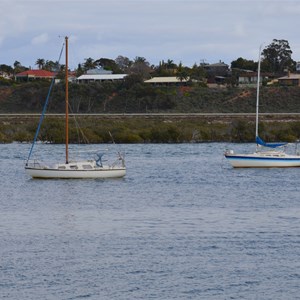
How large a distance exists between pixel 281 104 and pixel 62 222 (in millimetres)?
112636

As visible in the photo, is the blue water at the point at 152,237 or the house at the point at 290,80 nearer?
the blue water at the point at 152,237

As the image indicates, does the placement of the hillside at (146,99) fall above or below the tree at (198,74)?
below

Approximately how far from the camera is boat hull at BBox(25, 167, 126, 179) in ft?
178

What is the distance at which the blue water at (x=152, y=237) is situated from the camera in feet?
92.1

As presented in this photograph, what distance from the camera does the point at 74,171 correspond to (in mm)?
54031

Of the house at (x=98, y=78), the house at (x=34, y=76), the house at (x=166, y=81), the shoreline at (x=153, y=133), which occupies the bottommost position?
the shoreline at (x=153, y=133)

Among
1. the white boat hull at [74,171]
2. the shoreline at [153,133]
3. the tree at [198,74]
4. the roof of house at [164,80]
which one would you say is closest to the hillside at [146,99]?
the roof of house at [164,80]

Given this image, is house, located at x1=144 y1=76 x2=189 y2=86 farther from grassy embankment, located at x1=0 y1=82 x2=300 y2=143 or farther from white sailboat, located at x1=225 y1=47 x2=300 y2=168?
white sailboat, located at x1=225 y1=47 x2=300 y2=168

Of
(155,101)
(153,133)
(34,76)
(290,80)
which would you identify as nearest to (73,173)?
(153,133)

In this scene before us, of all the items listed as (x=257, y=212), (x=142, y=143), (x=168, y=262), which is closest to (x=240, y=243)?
(x=168, y=262)

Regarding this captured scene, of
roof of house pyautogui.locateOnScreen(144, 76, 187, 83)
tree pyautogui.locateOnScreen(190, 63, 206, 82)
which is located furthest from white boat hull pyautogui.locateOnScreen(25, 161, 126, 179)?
tree pyautogui.locateOnScreen(190, 63, 206, 82)

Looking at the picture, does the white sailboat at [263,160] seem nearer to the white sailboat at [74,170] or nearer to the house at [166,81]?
the white sailboat at [74,170]

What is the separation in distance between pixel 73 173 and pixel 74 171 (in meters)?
0.18

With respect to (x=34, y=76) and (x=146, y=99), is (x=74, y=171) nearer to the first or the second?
(x=146, y=99)
